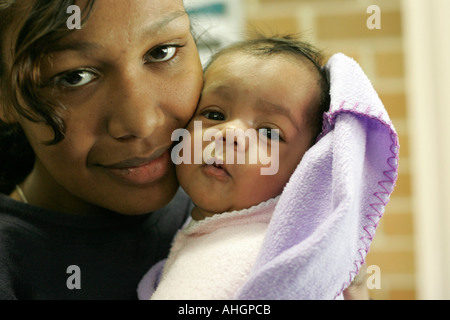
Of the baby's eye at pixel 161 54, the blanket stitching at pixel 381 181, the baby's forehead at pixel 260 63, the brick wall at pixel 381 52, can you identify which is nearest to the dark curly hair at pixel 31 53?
the baby's eye at pixel 161 54

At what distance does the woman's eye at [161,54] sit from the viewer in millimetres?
744

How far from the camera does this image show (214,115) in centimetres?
80

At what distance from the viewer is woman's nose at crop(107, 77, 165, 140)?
0.70 meters

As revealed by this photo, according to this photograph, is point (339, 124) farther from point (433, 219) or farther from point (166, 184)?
point (433, 219)

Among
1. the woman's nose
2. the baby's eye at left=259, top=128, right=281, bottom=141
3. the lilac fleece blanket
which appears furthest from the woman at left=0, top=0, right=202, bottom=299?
the lilac fleece blanket

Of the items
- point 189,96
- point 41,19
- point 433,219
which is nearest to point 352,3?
point 433,219

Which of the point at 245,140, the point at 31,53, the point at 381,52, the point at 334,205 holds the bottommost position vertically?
the point at 334,205

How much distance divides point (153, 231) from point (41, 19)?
392mm

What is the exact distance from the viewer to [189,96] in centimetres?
78

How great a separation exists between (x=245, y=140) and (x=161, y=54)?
Answer: 0.55 feet

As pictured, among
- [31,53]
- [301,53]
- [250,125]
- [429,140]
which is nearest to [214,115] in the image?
[250,125]

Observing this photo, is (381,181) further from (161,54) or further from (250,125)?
(161,54)

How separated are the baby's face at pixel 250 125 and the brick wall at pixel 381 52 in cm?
74

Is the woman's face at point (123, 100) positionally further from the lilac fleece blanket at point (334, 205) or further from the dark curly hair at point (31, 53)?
the lilac fleece blanket at point (334, 205)
